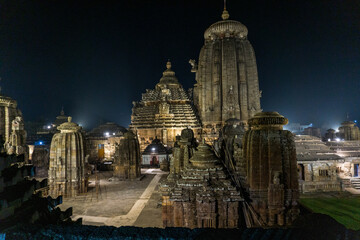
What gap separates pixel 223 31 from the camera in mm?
37594

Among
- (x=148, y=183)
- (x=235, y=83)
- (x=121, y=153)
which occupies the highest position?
(x=235, y=83)

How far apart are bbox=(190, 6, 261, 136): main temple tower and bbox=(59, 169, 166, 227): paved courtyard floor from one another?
2025cm

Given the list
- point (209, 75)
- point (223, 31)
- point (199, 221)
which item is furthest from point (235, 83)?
point (199, 221)

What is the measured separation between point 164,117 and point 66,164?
21.6 meters

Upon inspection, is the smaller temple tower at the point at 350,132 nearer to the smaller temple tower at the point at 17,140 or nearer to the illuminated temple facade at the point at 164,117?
the illuminated temple facade at the point at 164,117

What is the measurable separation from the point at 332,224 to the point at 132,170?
1937 centimetres

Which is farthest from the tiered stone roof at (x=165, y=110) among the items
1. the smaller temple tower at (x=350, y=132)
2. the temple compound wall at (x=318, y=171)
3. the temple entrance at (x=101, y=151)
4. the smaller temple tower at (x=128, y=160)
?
the smaller temple tower at (x=350, y=132)

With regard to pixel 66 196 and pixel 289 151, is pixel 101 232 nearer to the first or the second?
pixel 289 151

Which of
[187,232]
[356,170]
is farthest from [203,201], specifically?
[356,170]

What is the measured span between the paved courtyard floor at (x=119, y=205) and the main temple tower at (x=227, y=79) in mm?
20255

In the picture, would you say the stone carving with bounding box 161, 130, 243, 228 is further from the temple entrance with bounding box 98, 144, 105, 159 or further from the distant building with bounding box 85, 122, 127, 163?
the temple entrance with bounding box 98, 144, 105, 159

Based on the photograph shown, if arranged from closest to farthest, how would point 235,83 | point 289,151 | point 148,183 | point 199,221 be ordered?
point 199,221, point 289,151, point 148,183, point 235,83

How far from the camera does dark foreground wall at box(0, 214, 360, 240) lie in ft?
9.30

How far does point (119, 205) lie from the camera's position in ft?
42.9
